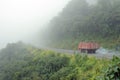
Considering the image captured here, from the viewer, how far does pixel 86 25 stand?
221 feet

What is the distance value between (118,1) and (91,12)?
264 inches

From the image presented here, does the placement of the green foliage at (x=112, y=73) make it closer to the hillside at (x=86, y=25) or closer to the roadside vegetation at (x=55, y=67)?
the roadside vegetation at (x=55, y=67)

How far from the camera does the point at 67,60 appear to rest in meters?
37.0

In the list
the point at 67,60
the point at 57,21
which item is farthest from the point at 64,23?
the point at 67,60

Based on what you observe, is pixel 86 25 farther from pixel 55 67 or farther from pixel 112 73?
pixel 112 73

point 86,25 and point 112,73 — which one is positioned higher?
point 86,25

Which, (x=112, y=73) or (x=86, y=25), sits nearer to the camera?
(x=112, y=73)

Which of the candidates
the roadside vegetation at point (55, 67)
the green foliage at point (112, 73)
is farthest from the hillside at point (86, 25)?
the green foliage at point (112, 73)

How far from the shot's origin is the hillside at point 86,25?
205ft

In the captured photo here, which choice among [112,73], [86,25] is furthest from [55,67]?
[86,25]

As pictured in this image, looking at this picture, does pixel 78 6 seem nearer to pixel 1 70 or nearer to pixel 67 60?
pixel 1 70

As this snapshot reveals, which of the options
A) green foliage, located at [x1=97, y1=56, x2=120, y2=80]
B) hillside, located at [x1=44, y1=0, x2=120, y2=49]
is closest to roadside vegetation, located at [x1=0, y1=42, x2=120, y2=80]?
green foliage, located at [x1=97, y1=56, x2=120, y2=80]

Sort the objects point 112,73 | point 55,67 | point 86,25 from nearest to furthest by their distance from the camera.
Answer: point 112,73, point 55,67, point 86,25

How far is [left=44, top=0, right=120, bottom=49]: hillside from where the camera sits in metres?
62.4
